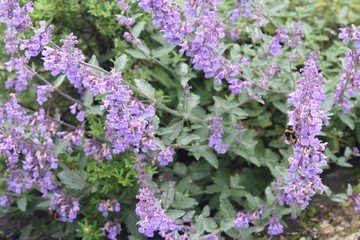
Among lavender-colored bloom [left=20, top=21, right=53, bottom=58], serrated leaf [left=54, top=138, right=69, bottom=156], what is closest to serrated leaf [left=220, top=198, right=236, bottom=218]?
serrated leaf [left=54, top=138, right=69, bottom=156]

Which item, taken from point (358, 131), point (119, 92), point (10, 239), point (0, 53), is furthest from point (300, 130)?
point (10, 239)

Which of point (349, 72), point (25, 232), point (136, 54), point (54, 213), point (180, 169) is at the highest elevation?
point (349, 72)

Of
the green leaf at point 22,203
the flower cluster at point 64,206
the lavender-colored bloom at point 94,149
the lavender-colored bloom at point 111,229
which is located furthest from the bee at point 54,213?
the lavender-colored bloom at point 94,149

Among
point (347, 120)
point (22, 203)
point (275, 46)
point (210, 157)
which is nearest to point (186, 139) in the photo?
point (210, 157)

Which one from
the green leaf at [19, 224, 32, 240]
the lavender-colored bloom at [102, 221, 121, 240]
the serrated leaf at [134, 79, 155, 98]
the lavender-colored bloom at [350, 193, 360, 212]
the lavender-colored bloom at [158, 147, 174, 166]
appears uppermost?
the serrated leaf at [134, 79, 155, 98]

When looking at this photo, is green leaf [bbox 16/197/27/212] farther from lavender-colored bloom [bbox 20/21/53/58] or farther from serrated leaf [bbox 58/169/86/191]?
lavender-colored bloom [bbox 20/21/53/58]

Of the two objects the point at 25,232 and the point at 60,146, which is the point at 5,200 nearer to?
the point at 25,232
